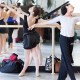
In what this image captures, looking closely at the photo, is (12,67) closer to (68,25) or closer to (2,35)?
(2,35)

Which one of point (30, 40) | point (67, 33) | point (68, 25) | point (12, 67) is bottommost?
point (12, 67)

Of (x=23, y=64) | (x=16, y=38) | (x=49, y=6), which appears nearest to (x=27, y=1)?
(x=49, y=6)

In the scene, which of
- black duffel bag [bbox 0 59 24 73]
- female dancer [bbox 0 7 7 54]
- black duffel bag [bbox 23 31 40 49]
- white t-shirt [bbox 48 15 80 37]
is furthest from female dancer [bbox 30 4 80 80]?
female dancer [bbox 0 7 7 54]

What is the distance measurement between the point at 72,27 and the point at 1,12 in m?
3.06

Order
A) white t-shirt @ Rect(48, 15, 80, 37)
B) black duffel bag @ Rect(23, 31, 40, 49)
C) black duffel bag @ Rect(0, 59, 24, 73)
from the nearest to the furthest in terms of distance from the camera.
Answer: white t-shirt @ Rect(48, 15, 80, 37)
black duffel bag @ Rect(23, 31, 40, 49)
black duffel bag @ Rect(0, 59, 24, 73)

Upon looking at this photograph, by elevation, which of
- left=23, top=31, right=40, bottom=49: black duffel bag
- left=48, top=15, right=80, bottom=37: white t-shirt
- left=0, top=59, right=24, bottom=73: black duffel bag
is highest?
left=48, top=15, right=80, bottom=37: white t-shirt

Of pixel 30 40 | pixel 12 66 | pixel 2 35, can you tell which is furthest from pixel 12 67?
pixel 2 35

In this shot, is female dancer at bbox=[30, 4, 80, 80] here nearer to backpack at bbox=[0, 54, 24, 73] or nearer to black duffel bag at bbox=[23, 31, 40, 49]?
black duffel bag at bbox=[23, 31, 40, 49]

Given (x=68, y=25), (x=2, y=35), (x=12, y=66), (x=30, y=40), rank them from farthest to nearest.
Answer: (x=2, y=35) < (x=12, y=66) < (x=30, y=40) < (x=68, y=25)

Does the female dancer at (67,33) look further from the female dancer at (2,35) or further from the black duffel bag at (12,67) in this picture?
the female dancer at (2,35)

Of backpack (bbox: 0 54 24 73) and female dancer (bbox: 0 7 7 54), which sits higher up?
female dancer (bbox: 0 7 7 54)

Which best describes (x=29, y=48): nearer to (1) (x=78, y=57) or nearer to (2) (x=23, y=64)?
(2) (x=23, y=64)

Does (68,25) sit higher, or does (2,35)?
(68,25)

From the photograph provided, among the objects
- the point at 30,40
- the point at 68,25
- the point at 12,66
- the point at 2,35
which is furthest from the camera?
the point at 2,35
